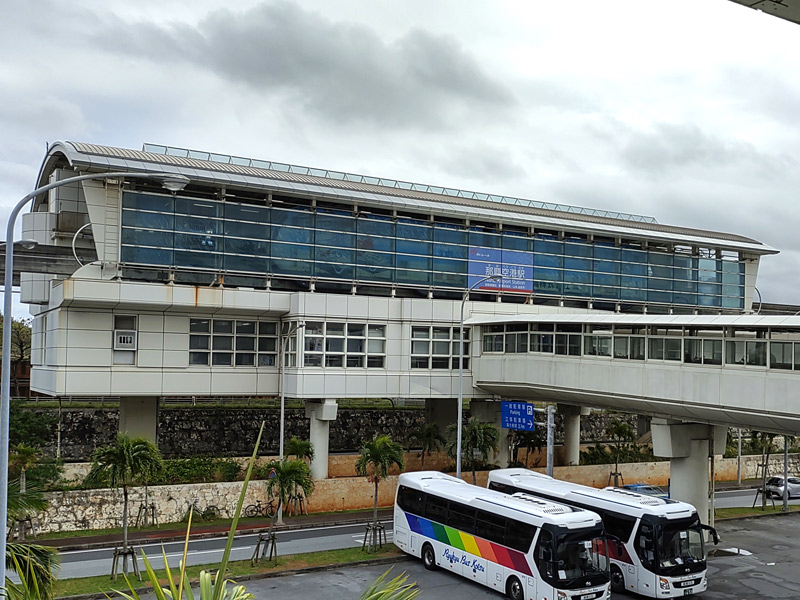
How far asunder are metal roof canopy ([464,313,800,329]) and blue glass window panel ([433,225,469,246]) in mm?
5774

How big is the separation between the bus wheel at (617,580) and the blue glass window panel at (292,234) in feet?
69.5

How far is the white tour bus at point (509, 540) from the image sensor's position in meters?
21.0

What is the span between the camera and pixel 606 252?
1849 inches

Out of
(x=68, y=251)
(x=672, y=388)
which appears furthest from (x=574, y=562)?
(x=68, y=251)

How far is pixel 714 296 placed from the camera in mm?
51062

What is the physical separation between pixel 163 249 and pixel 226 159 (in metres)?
9.61

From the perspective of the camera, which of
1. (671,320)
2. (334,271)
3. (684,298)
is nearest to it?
(671,320)

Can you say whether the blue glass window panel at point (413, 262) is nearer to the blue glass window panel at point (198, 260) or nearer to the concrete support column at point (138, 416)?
the blue glass window panel at point (198, 260)

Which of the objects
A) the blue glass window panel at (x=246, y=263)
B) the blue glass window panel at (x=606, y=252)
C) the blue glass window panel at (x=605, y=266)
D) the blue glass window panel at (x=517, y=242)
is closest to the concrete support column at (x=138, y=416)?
the blue glass window panel at (x=246, y=263)

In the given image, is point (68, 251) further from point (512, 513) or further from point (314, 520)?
point (512, 513)

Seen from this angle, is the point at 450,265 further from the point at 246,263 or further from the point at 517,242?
the point at 246,263

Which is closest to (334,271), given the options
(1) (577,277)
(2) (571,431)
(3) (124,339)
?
(3) (124,339)

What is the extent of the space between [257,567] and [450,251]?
21.6 metres

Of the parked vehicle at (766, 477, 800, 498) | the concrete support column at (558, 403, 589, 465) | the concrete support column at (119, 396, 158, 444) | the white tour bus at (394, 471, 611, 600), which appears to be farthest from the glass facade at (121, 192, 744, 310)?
the white tour bus at (394, 471, 611, 600)
